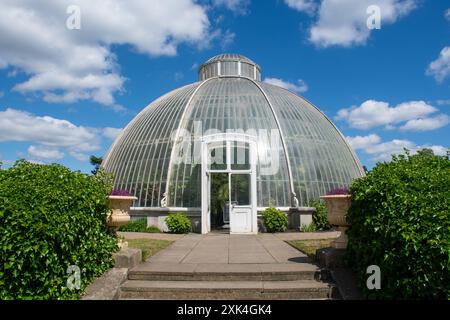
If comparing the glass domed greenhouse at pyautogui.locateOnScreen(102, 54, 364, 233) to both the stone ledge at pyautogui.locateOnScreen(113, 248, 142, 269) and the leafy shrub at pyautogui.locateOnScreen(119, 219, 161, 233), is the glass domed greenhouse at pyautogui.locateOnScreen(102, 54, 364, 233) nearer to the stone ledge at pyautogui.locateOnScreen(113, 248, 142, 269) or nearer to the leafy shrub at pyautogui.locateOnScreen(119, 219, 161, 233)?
the leafy shrub at pyautogui.locateOnScreen(119, 219, 161, 233)

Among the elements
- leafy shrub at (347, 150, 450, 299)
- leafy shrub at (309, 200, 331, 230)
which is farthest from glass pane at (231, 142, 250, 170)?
leafy shrub at (347, 150, 450, 299)

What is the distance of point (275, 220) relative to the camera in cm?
1755

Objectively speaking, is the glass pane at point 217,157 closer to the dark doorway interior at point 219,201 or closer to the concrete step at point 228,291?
the dark doorway interior at point 219,201

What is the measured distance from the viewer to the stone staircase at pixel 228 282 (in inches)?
236

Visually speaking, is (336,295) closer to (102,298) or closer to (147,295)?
(147,295)

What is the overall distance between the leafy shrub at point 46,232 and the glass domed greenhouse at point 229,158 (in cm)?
1124

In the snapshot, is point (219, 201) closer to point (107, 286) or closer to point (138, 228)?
point (138, 228)

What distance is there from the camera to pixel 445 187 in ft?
17.5

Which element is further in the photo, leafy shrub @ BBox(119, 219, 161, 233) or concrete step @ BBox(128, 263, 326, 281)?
leafy shrub @ BBox(119, 219, 161, 233)

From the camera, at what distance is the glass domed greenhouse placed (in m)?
17.9

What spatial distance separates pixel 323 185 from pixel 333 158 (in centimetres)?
236

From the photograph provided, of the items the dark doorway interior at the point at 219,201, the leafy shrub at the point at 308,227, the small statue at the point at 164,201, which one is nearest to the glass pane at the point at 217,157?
the dark doorway interior at the point at 219,201
